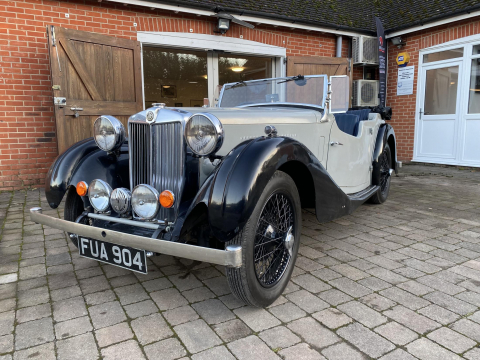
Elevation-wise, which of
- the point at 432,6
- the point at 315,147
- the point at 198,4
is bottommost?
the point at 315,147

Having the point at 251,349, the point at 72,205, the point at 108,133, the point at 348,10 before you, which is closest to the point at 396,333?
the point at 251,349

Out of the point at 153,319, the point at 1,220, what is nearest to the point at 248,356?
the point at 153,319

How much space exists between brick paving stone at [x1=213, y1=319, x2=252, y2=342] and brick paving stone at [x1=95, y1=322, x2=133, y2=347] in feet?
1.54

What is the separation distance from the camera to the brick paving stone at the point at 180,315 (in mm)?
1951

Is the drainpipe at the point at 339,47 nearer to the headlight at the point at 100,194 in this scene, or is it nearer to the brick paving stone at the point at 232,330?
the headlight at the point at 100,194

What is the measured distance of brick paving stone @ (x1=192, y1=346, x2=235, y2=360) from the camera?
164cm

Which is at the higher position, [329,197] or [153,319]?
[329,197]

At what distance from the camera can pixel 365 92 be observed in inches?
343

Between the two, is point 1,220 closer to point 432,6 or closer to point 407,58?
point 407,58

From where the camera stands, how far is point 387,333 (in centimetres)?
182

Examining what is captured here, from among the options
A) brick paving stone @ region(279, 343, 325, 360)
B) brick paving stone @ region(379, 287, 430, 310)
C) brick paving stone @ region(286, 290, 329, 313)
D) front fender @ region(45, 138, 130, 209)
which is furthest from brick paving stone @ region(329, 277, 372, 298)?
front fender @ region(45, 138, 130, 209)

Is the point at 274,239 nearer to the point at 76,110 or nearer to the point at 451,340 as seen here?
the point at 451,340

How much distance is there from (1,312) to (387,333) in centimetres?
222

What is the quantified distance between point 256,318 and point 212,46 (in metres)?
5.91
